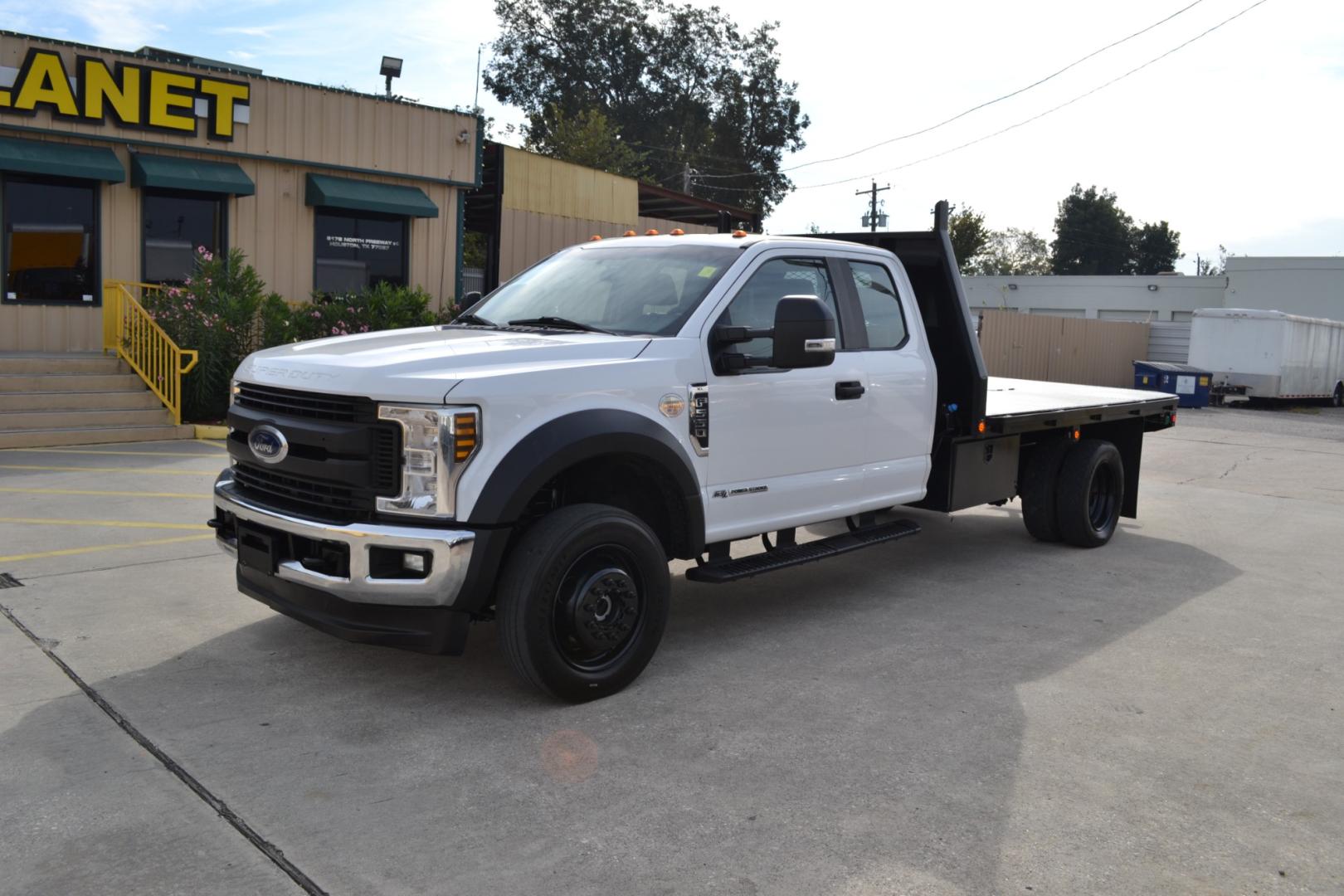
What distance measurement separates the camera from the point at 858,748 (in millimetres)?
4289

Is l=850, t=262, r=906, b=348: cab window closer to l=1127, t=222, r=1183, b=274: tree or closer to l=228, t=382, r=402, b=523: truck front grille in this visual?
l=228, t=382, r=402, b=523: truck front grille

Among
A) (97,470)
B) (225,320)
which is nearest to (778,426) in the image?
(97,470)

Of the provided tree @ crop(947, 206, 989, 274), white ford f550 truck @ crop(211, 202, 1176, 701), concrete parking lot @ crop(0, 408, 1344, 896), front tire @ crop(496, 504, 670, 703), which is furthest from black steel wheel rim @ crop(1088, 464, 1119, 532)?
tree @ crop(947, 206, 989, 274)

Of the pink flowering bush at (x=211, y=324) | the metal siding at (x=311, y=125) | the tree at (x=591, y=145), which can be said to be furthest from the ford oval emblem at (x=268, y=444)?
the tree at (x=591, y=145)

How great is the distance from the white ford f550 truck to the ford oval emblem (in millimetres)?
16

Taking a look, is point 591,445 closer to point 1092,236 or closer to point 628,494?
point 628,494

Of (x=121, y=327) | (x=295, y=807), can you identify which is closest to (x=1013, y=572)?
(x=295, y=807)

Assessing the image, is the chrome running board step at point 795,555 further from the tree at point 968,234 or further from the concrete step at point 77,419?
the tree at point 968,234

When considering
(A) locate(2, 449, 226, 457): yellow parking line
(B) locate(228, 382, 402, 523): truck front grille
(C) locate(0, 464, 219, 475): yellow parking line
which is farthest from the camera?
(A) locate(2, 449, 226, 457): yellow parking line

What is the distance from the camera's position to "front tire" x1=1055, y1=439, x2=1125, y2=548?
26.9 ft

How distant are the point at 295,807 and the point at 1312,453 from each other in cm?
1762

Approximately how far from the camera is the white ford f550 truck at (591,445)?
4262mm

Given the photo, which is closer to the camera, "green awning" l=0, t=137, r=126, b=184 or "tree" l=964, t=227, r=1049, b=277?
"green awning" l=0, t=137, r=126, b=184

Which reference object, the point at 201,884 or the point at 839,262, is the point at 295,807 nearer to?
the point at 201,884
